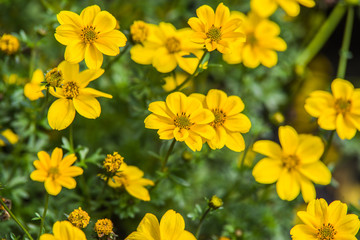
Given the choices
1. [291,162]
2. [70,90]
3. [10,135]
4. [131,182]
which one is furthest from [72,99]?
[291,162]

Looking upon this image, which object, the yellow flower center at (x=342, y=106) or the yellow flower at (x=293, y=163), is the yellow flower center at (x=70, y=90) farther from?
the yellow flower center at (x=342, y=106)

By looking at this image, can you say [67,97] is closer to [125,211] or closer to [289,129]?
[125,211]

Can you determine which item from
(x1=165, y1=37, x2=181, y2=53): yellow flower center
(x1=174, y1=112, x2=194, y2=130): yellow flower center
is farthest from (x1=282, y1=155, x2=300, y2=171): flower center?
(x1=165, y1=37, x2=181, y2=53): yellow flower center

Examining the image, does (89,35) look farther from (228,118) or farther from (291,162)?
(291,162)

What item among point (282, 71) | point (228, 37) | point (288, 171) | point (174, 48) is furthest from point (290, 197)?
point (282, 71)

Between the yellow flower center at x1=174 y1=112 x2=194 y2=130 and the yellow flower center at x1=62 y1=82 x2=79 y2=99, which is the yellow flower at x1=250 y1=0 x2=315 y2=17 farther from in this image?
the yellow flower center at x1=62 y1=82 x2=79 y2=99

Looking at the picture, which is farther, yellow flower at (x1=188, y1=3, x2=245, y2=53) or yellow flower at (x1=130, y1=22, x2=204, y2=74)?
yellow flower at (x1=130, y1=22, x2=204, y2=74)
